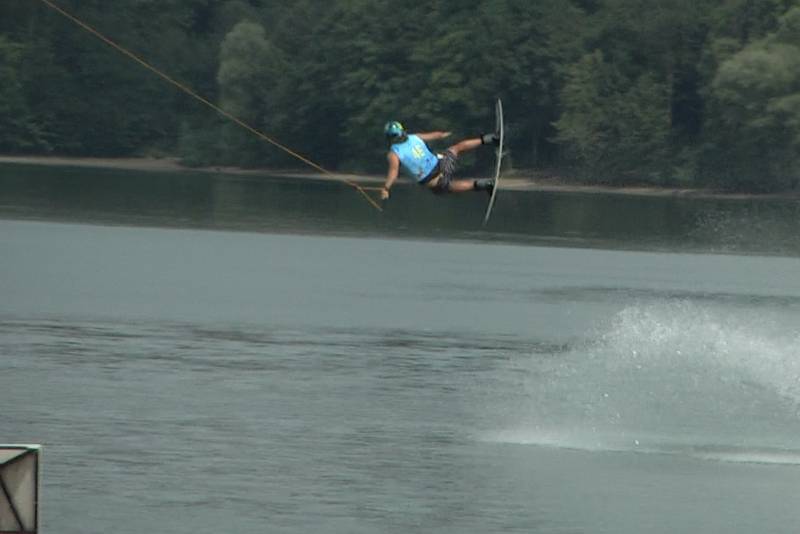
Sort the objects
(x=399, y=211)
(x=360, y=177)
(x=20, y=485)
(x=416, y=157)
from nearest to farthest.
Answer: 1. (x=20, y=485)
2. (x=416, y=157)
3. (x=399, y=211)
4. (x=360, y=177)

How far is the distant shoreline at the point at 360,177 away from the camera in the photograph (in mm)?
89062

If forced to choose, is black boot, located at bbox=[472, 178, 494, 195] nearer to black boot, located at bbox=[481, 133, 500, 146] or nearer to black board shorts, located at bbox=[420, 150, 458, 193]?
black board shorts, located at bbox=[420, 150, 458, 193]

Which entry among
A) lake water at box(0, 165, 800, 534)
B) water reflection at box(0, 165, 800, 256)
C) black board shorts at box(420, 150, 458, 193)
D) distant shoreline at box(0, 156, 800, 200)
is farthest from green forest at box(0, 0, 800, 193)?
black board shorts at box(420, 150, 458, 193)

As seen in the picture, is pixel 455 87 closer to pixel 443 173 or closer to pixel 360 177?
pixel 360 177

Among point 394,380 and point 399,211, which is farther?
point 399,211

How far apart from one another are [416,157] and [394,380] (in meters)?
7.67

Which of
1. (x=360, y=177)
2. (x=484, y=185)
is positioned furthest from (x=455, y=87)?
(x=484, y=185)

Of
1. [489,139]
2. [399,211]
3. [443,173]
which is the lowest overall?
[399,211]

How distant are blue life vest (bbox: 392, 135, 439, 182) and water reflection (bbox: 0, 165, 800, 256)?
38.1 metres

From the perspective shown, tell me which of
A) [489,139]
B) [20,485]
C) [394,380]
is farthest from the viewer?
[394,380]

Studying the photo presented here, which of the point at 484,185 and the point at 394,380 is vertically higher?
the point at 484,185

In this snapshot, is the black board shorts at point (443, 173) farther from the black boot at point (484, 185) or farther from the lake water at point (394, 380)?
the lake water at point (394, 380)

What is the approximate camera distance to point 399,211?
76.5 m

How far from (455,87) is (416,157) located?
73.8 meters
